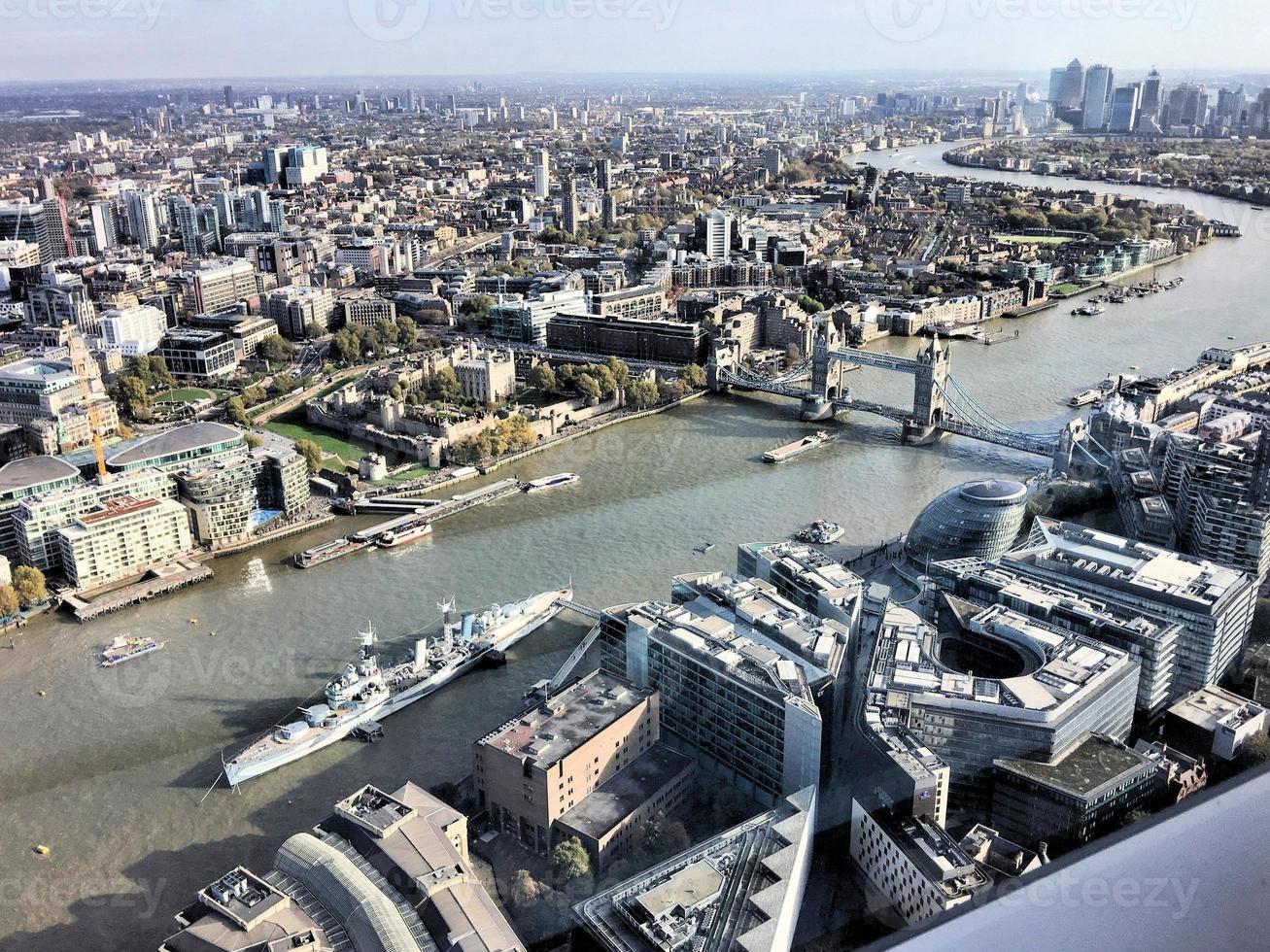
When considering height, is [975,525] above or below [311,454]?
above

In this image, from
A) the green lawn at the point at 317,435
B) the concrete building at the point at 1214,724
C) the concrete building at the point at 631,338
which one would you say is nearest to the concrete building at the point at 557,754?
the concrete building at the point at 1214,724

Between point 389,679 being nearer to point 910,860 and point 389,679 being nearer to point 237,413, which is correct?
point 910,860

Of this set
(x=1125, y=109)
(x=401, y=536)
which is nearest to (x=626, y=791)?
(x=401, y=536)

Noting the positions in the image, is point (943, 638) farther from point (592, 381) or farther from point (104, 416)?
point (104, 416)

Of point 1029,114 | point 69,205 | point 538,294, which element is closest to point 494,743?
point 538,294

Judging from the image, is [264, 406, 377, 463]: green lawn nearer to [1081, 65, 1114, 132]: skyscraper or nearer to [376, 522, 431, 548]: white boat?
[376, 522, 431, 548]: white boat

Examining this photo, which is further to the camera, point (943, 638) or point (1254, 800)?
point (943, 638)

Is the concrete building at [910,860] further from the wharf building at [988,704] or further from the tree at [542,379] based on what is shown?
the tree at [542,379]
